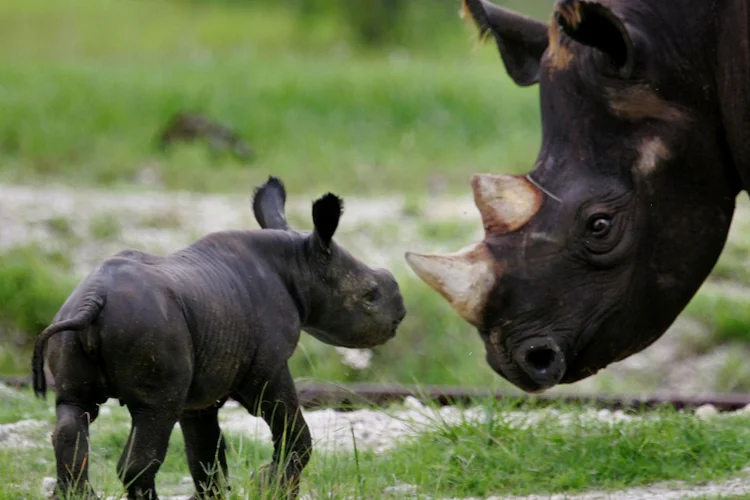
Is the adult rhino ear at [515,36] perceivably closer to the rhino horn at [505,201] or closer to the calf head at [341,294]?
the rhino horn at [505,201]

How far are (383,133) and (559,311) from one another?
11.1 meters

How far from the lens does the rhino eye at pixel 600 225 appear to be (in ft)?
16.4

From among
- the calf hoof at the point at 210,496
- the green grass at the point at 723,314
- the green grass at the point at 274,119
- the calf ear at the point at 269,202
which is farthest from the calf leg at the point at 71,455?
the green grass at the point at 274,119

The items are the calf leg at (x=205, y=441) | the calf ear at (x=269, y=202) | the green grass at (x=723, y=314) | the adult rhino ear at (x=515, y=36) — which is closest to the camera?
the calf leg at (x=205, y=441)

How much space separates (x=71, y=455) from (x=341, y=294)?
48.8 inches

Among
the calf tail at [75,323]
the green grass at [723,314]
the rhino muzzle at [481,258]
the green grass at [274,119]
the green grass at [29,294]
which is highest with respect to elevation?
the rhino muzzle at [481,258]

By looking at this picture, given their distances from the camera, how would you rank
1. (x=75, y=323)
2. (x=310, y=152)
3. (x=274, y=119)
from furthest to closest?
(x=274, y=119)
(x=310, y=152)
(x=75, y=323)

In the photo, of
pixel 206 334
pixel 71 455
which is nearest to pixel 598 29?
pixel 206 334

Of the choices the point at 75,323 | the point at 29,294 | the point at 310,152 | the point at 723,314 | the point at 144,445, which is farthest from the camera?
the point at 310,152

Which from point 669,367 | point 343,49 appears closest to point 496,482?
point 669,367

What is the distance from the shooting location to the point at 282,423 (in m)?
4.81

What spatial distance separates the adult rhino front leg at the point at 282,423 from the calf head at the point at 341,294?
0.36 metres

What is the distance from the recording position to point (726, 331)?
1009 centimetres

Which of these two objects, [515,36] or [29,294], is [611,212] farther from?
[29,294]
